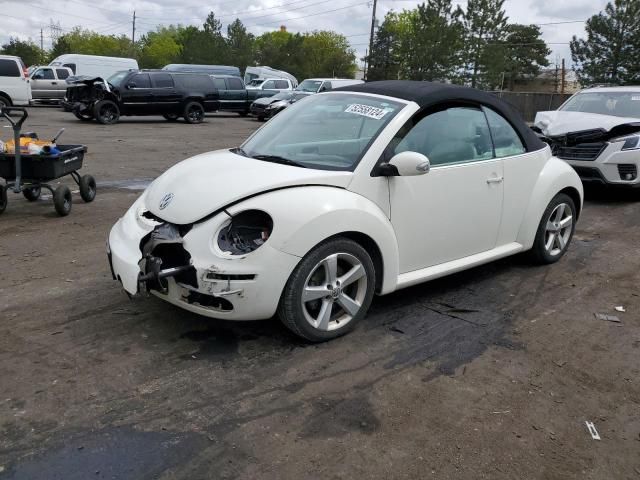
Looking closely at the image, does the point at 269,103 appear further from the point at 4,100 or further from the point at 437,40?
the point at 437,40

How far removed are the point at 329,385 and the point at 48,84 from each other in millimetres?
27409

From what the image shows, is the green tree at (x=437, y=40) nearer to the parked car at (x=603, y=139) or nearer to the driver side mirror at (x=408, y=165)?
the parked car at (x=603, y=139)

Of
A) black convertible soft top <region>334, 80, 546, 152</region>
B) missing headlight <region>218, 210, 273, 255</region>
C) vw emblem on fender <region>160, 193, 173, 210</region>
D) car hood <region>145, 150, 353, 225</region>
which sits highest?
black convertible soft top <region>334, 80, 546, 152</region>

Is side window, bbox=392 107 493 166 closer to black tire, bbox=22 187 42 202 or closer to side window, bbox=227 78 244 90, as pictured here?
black tire, bbox=22 187 42 202

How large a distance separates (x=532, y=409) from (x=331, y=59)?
227 feet

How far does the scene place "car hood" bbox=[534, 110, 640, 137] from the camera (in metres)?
8.59

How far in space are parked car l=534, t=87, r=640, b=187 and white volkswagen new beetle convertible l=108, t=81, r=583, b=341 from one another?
12.8 feet

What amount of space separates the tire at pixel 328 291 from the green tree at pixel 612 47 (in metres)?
36.2

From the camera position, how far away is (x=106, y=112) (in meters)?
19.3

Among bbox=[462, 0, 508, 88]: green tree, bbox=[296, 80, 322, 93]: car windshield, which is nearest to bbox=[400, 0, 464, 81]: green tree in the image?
bbox=[462, 0, 508, 88]: green tree

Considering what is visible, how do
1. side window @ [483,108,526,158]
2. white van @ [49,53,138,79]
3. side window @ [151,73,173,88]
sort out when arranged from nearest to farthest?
1. side window @ [483,108,526,158]
2. side window @ [151,73,173,88]
3. white van @ [49,53,138,79]

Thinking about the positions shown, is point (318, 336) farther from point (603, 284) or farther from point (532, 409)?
point (603, 284)

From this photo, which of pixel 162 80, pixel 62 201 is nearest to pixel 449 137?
pixel 62 201

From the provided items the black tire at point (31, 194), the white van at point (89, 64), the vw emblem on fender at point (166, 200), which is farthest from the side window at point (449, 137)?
the white van at point (89, 64)
